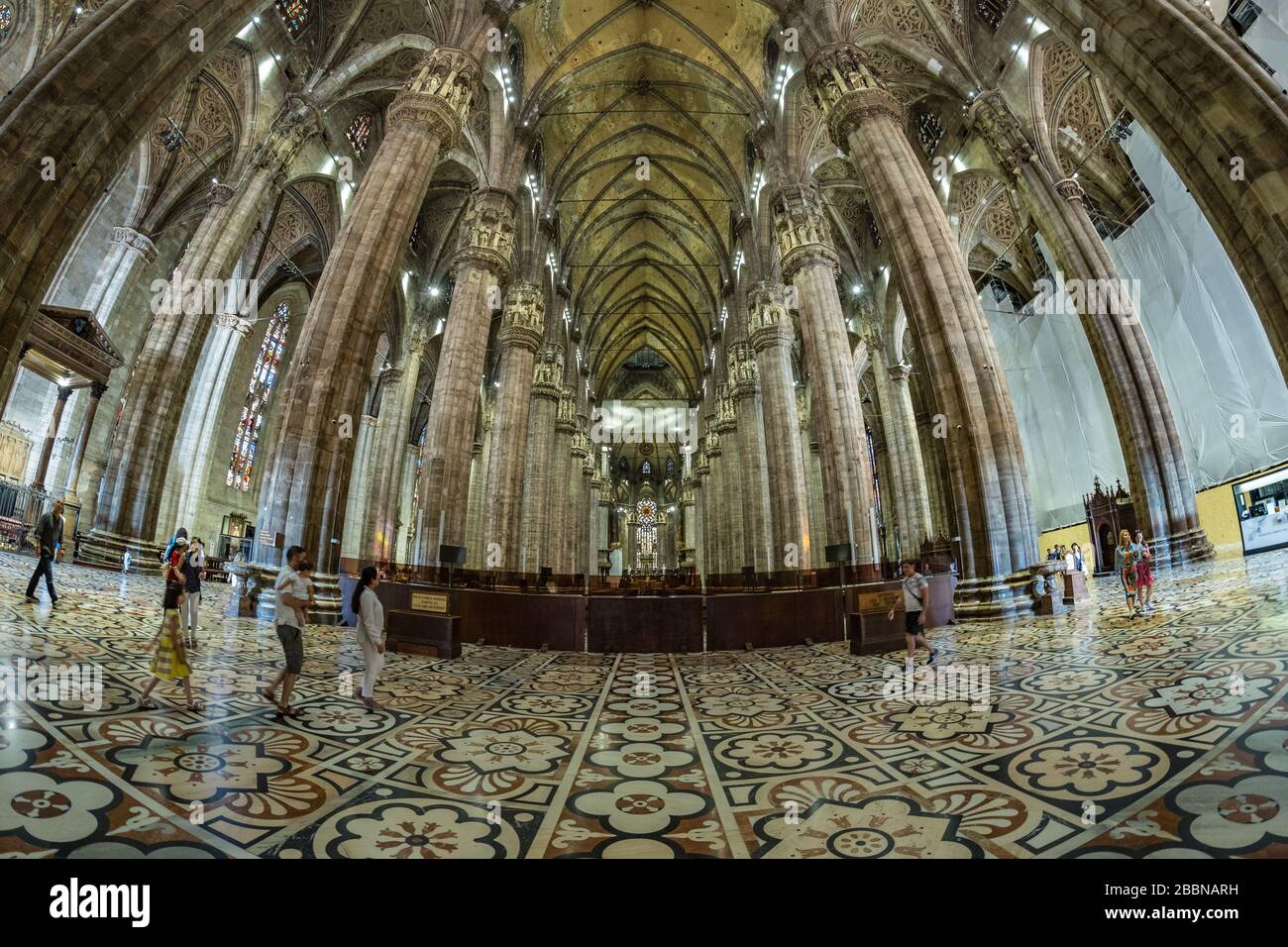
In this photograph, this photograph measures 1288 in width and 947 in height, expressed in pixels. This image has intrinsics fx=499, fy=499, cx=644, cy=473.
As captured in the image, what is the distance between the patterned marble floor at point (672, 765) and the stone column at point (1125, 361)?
8753mm

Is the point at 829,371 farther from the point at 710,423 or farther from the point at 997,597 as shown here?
the point at 710,423

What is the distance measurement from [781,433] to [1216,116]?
12.1 m

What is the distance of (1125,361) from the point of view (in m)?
12.1

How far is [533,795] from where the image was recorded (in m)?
2.36

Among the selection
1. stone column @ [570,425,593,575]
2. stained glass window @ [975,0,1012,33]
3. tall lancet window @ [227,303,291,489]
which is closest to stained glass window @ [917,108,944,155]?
stained glass window @ [975,0,1012,33]

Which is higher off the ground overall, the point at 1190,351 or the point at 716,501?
the point at 1190,351

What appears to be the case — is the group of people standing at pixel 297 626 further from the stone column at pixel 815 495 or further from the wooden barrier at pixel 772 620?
the stone column at pixel 815 495

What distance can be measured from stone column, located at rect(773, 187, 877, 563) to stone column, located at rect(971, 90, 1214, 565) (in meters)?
4.92

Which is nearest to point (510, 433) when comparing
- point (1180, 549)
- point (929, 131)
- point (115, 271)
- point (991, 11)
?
point (115, 271)

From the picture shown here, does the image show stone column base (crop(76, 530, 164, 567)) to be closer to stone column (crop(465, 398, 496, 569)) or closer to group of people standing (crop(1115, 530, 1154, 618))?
stone column (crop(465, 398, 496, 569))

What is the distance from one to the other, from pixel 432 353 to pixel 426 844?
27250 millimetres

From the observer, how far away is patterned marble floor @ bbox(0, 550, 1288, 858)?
182 centimetres
